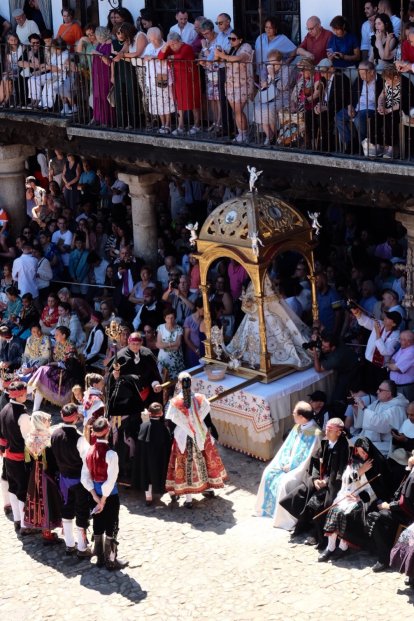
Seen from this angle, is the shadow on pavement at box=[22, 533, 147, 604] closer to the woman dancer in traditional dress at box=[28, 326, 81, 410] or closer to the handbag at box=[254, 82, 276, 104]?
the woman dancer in traditional dress at box=[28, 326, 81, 410]

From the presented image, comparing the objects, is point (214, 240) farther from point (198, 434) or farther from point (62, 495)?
point (62, 495)

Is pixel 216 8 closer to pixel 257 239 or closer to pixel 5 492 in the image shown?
pixel 257 239

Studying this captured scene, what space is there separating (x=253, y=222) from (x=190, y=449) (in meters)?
2.51

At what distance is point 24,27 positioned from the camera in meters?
17.6

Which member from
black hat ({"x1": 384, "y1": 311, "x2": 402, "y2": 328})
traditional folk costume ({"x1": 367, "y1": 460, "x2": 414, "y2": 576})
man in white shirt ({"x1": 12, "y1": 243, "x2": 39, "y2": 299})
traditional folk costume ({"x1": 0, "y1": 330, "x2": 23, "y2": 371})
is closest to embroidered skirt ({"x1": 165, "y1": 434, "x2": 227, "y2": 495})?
traditional folk costume ({"x1": 367, "y1": 460, "x2": 414, "y2": 576})

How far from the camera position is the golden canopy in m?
13.1

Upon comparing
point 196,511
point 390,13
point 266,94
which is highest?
point 390,13

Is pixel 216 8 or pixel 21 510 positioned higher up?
pixel 216 8

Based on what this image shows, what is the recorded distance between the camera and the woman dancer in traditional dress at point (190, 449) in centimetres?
1196

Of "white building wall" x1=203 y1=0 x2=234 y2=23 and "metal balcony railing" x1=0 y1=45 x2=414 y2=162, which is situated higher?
"white building wall" x1=203 y1=0 x2=234 y2=23

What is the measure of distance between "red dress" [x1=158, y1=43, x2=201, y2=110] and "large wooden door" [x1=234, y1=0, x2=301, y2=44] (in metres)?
0.93

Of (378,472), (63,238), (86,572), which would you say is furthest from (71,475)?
(63,238)

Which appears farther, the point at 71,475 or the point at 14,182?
the point at 14,182

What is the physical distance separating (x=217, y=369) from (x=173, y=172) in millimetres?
3113
